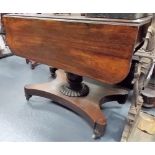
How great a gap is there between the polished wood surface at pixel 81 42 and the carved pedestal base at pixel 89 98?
0.38 metres

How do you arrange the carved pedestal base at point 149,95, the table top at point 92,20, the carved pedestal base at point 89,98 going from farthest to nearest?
the carved pedestal base at point 149,95 → the carved pedestal base at point 89,98 → the table top at point 92,20

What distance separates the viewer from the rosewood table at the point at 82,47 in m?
1.02

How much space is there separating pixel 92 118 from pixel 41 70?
1.29 metres

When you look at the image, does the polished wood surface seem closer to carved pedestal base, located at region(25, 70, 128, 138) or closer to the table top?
the table top

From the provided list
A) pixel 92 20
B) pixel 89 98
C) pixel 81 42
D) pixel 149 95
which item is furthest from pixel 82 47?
pixel 149 95

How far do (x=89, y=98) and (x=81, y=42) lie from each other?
0.65m

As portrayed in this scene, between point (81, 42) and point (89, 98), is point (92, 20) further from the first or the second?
point (89, 98)

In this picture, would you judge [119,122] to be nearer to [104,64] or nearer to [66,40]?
[104,64]

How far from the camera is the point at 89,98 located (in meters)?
1.64

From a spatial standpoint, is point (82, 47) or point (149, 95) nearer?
point (82, 47)

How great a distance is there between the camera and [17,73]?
7.91ft

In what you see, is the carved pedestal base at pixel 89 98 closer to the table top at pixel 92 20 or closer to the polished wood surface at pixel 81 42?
the polished wood surface at pixel 81 42

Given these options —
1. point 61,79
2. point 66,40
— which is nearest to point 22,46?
point 66,40

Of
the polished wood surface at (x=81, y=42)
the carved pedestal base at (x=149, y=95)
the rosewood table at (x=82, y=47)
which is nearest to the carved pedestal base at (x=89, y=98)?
the rosewood table at (x=82, y=47)
